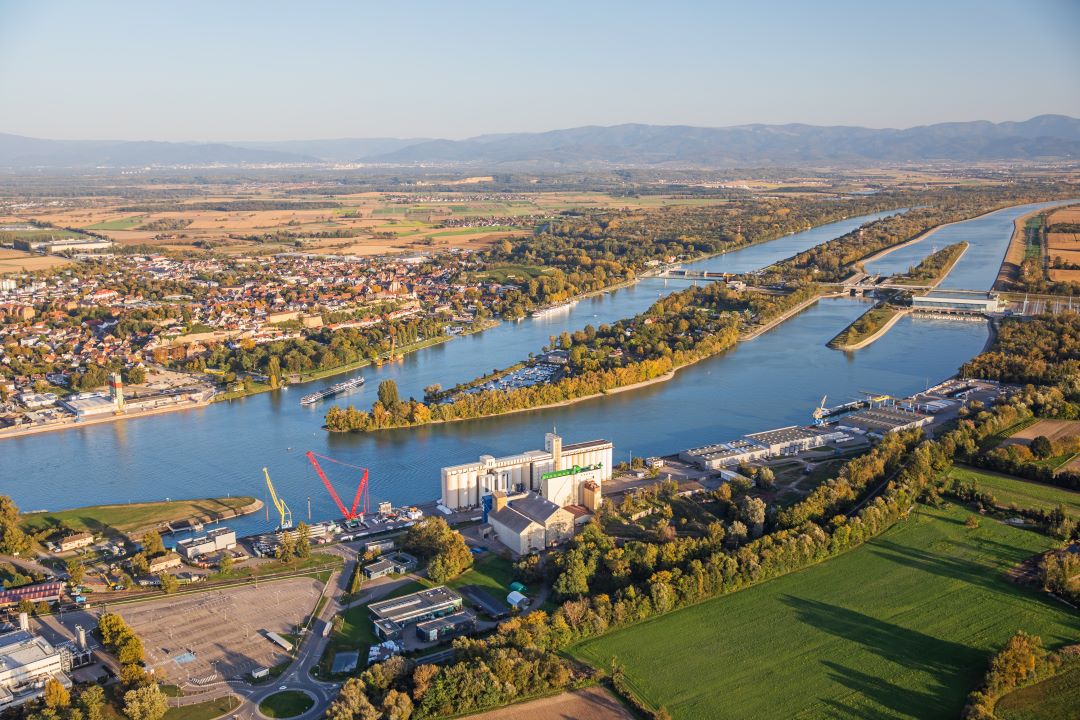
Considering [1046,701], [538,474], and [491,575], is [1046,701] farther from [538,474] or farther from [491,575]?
[538,474]

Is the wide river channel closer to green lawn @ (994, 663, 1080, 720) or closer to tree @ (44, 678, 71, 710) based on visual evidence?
tree @ (44, 678, 71, 710)

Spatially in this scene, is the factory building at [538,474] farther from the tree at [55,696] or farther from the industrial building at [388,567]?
the tree at [55,696]

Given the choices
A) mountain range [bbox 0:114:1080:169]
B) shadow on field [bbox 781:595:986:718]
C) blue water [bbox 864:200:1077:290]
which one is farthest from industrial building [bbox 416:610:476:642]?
mountain range [bbox 0:114:1080:169]

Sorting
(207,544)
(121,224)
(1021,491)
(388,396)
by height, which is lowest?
(207,544)

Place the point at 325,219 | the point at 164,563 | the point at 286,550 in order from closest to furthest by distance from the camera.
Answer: the point at 164,563 → the point at 286,550 → the point at 325,219

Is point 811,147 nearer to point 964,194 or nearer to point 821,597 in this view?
point 964,194

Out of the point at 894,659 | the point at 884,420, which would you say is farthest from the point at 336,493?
Result: the point at 884,420
